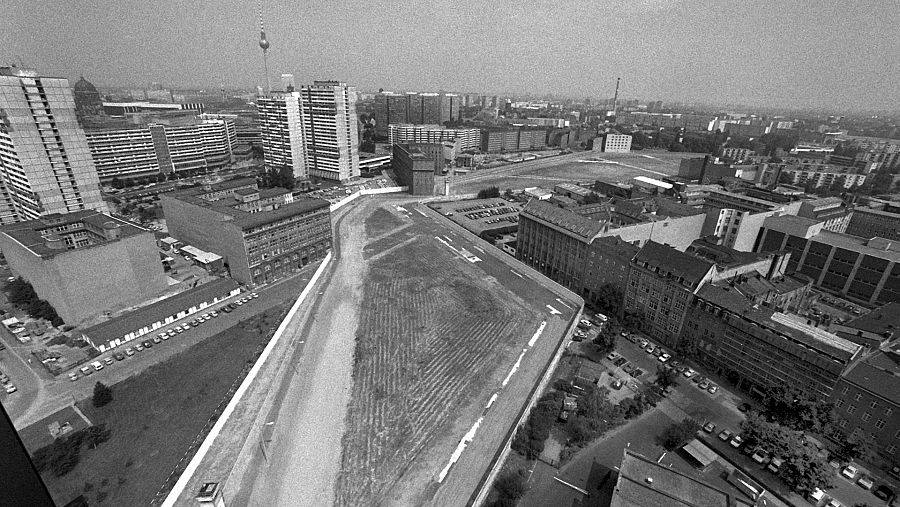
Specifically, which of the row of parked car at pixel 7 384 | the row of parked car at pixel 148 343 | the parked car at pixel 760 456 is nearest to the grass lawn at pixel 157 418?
the row of parked car at pixel 148 343

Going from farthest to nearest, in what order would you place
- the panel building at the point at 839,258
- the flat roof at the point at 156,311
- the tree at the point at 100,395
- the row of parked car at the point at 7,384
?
the panel building at the point at 839,258, the flat roof at the point at 156,311, the row of parked car at the point at 7,384, the tree at the point at 100,395

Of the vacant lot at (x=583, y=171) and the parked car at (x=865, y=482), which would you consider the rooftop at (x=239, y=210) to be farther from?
the parked car at (x=865, y=482)

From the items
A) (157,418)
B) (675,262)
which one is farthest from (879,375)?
(157,418)

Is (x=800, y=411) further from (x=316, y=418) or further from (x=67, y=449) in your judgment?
(x=67, y=449)

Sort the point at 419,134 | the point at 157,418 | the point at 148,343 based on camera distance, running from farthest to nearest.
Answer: the point at 419,134 → the point at 148,343 → the point at 157,418

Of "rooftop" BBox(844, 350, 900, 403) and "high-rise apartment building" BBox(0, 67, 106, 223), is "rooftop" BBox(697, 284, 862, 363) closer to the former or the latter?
"rooftop" BBox(844, 350, 900, 403)
